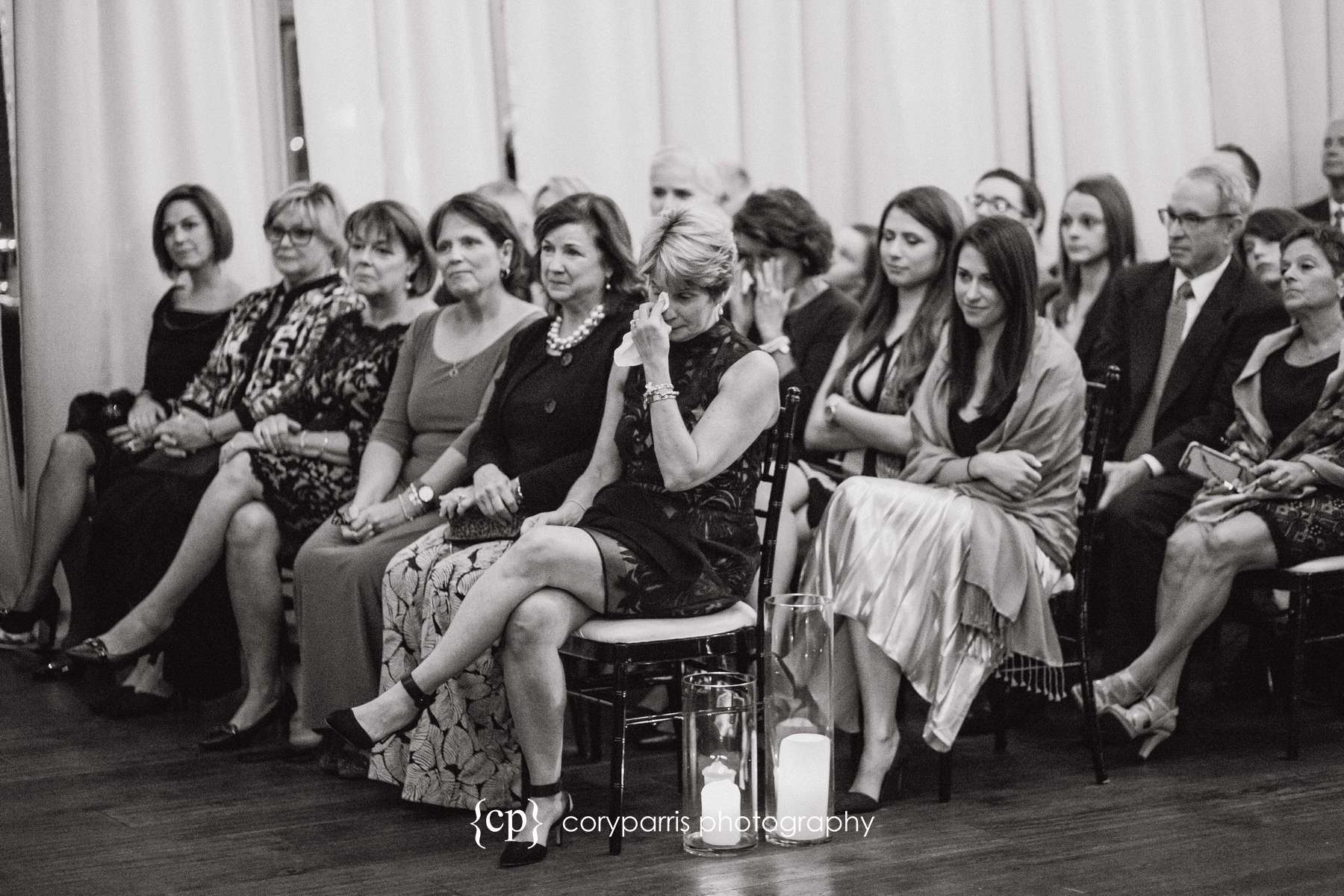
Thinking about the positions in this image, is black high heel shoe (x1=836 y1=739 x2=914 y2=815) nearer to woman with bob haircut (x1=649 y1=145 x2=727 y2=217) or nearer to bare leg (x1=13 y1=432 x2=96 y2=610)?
woman with bob haircut (x1=649 y1=145 x2=727 y2=217)

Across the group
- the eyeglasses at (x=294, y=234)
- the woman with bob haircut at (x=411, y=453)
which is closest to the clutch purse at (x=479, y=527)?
the woman with bob haircut at (x=411, y=453)

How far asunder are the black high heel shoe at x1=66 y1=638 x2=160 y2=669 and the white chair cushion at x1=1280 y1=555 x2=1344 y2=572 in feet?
9.60

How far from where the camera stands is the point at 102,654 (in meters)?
4.40

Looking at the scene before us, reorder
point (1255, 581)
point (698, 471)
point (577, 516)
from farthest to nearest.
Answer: point (1255, 581) → point (577, 516) → point (698, 471)

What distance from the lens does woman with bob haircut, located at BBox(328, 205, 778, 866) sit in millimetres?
3178

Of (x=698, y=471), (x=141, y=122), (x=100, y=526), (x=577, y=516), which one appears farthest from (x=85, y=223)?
(x=698, y=471)

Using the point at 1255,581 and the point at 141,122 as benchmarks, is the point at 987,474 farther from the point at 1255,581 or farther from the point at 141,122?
the point at 141,122

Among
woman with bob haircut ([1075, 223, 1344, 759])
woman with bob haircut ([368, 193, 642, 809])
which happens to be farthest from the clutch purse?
woman with bob haircut ([1075, 223, 1344, 759])

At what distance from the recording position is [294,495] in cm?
435

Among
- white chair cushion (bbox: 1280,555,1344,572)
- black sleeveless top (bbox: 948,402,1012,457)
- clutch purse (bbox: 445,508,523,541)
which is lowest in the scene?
white chair cushion (bbox: 1280,555,1344,572)

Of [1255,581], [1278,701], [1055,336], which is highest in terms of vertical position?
[1055,336]

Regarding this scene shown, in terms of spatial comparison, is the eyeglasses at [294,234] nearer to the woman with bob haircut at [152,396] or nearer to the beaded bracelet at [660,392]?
the woman with bob haircut at [152,396]

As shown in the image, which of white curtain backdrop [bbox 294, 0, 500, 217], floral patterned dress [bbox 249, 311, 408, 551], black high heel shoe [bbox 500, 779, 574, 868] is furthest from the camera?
white curtain backdrop [bbox 294, 0, 500, 217]

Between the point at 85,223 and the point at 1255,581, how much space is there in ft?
12.8
